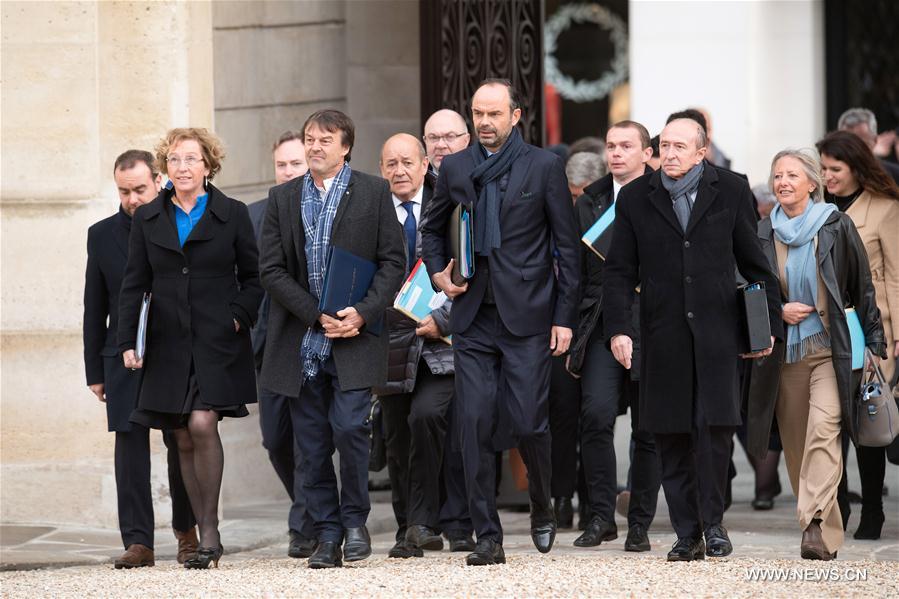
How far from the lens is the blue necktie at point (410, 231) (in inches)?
375

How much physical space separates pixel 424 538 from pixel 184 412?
1.30 m

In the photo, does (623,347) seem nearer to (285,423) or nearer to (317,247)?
(317,247)

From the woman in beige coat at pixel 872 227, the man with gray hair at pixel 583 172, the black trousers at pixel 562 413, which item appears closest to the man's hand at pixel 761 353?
the woman in beige coat at pixel 872 227

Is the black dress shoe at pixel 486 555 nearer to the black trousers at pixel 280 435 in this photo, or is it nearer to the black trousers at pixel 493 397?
the black trousers at pixel 493 397

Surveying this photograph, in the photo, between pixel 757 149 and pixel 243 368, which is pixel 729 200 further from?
pixel 757 149

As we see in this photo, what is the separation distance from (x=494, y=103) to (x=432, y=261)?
747 millimetres

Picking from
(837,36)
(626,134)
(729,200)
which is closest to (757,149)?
(837,36)

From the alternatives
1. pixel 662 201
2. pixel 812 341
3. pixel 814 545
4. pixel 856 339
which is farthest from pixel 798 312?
pixel 814 545

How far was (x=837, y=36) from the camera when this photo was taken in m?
18.9

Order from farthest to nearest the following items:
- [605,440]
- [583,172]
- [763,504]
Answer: [763,504] < [583,172] < [605,440]

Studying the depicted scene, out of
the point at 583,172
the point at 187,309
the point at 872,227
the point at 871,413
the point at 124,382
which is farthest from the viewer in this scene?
the point at 583,172

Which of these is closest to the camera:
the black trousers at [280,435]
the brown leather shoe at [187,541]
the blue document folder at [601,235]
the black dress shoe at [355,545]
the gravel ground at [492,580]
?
the gravel ground at [492,580]

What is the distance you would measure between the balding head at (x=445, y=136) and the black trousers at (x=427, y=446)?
1083 mm

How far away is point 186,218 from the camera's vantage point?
29.4 ft
